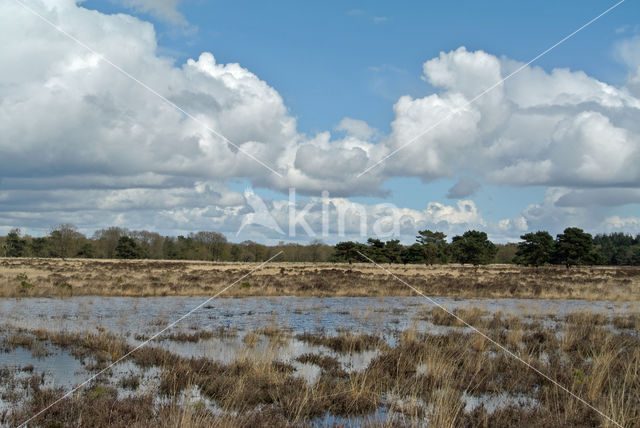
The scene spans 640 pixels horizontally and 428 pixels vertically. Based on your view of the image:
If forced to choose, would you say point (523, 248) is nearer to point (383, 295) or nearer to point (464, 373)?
point (383, 295)

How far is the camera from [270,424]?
7.06 metres

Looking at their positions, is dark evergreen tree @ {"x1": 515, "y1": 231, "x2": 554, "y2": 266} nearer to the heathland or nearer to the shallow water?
the shallow water

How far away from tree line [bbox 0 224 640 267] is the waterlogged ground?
89.6 ft

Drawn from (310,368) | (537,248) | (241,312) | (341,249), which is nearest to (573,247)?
(537,248)

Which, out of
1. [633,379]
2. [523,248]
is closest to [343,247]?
[523,248]

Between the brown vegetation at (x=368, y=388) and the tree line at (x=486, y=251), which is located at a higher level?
the tree line at (x=486, y=251)

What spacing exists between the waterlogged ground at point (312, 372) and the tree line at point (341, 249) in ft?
89.6

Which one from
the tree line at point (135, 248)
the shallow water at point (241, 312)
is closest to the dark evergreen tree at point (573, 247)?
the tree line at point (135, 248)

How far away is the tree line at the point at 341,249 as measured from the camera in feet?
222

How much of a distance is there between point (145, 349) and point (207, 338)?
2.54m

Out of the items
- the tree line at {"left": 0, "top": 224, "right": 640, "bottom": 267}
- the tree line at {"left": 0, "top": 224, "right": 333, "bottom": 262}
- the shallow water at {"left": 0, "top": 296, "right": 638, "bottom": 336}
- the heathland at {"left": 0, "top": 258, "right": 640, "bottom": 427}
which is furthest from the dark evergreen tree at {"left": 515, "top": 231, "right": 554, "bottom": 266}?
the heathland at {"left": 0, "top": 258, "right": 640, "bottom": 427}

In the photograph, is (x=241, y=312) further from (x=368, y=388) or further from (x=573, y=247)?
(x=573, y=247)

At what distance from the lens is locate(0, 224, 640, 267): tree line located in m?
67.6

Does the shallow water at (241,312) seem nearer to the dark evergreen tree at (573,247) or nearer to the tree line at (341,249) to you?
the tree line at (341,249)
